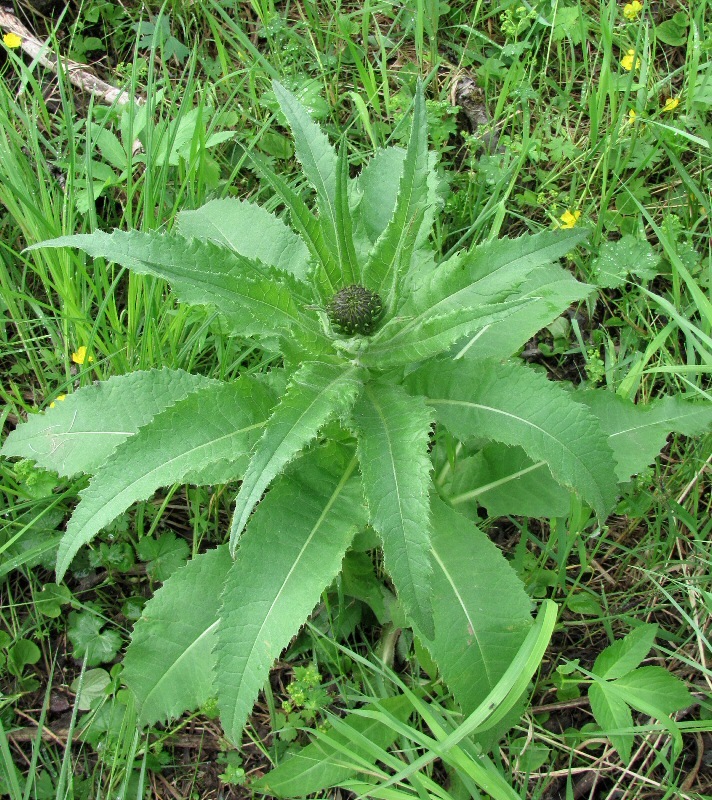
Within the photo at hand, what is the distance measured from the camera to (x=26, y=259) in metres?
3.57

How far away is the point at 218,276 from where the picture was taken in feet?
6.07

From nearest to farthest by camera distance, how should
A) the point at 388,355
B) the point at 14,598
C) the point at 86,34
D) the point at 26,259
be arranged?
1. the point at 388,355
2. the point at 14,598
3. the point at 26,259
4. the point at 86,34

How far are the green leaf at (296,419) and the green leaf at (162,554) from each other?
1.46 m

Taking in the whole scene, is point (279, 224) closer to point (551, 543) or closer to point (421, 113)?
point (421, 113)

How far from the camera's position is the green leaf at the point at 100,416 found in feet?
8.39

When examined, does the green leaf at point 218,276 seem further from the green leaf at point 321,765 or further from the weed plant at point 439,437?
the green leaf at point 321,765

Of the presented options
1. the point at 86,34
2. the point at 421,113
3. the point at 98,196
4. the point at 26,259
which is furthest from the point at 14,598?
the point at 86,34

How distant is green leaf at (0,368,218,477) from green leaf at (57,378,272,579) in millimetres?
405

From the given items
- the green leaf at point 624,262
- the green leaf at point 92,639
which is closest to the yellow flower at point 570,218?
the green leaf at point 624,262

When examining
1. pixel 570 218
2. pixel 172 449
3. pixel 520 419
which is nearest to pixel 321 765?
pixel 172 449

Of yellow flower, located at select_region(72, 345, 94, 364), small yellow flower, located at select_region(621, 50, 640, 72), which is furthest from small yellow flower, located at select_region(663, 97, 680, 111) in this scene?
yellow flower, located at select_region(72, 345, 94, 364)

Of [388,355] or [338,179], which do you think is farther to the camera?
[388,355]

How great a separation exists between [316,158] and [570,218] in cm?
188

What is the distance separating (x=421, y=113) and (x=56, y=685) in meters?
2.72
